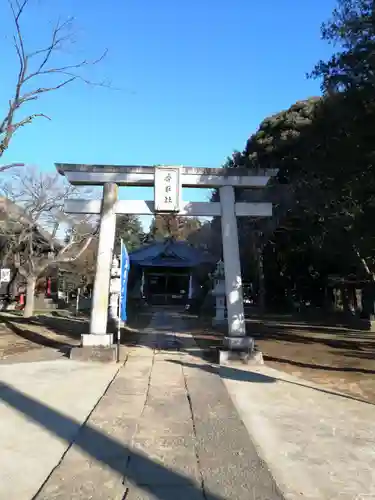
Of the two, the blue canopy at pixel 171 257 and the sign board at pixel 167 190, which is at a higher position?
the blue canopy at pixel 171 257

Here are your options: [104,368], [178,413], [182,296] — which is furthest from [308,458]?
[182,296]

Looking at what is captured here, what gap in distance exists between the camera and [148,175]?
1239 centimetres

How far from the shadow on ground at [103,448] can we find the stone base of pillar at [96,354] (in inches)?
160

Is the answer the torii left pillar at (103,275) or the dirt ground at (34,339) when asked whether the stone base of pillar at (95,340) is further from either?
the dirt ground at (34,339)

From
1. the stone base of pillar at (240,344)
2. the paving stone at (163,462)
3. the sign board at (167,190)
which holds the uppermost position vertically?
the sign board at (167,190)

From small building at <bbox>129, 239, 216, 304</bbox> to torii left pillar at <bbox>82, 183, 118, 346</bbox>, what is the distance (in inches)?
1033

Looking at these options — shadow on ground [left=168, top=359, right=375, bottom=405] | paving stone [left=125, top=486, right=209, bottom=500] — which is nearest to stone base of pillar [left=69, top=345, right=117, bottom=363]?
shadow on ground [left=168, top=359, right=375, bottom=405]

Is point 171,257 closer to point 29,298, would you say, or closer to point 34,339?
point 29,298

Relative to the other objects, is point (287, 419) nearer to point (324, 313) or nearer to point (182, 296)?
point (324, 313)

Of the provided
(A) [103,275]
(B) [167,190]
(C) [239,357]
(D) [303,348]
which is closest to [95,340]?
(A) [103,275]

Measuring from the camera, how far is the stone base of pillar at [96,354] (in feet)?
36.0

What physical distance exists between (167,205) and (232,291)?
2726 millimetres

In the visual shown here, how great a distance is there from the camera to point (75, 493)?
3.79 meters

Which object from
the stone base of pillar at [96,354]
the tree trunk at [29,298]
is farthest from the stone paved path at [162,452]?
the tree trunk at [29,298]
